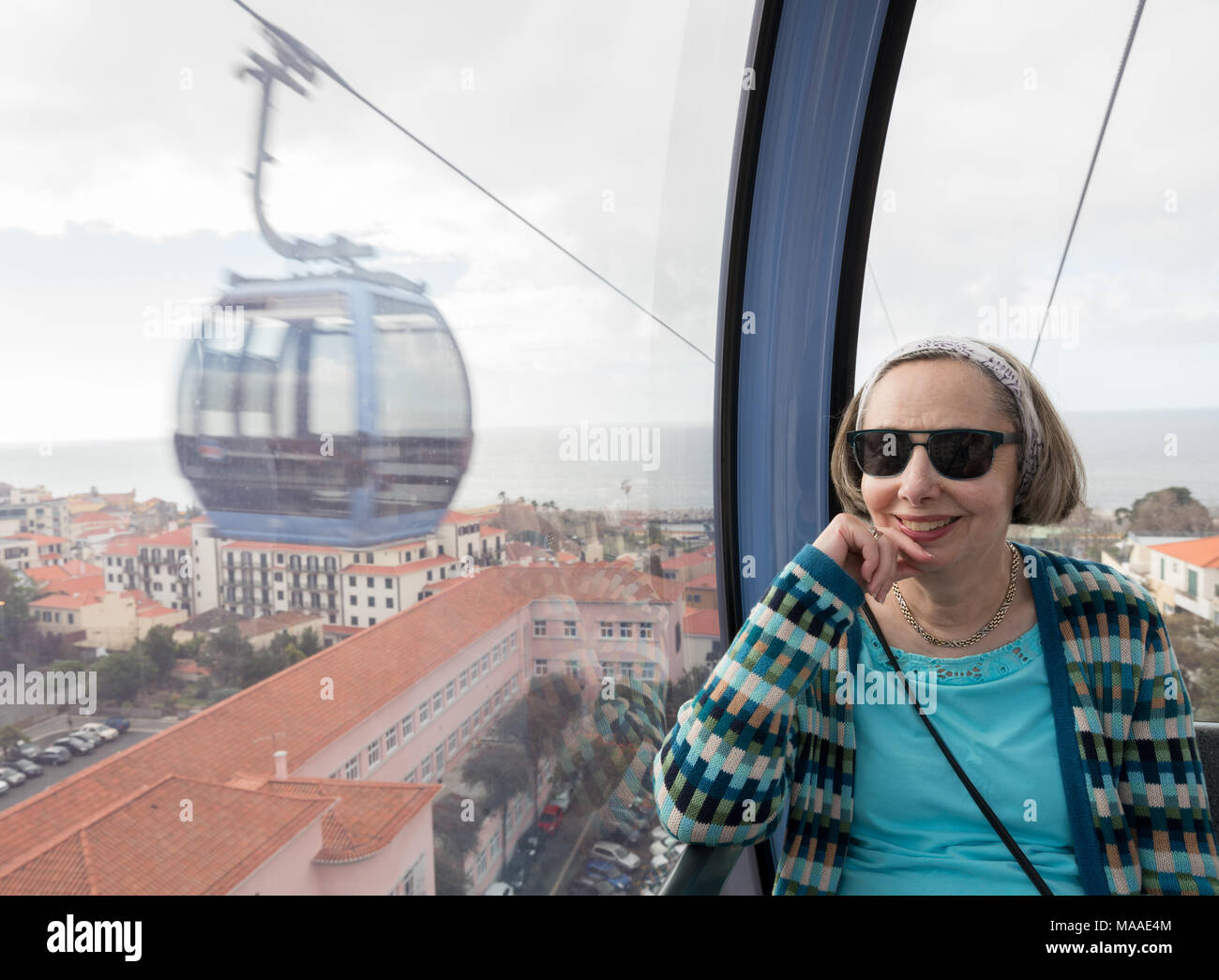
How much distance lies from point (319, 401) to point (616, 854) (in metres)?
1.51

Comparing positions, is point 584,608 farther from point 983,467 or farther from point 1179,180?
point 1179,180

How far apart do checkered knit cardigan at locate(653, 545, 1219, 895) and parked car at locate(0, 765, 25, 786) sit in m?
1.08

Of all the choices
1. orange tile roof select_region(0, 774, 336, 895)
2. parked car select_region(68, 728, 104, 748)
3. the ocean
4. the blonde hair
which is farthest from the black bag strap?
parked car select_region(68, 728, 104, 748)

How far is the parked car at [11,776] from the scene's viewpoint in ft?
3.81

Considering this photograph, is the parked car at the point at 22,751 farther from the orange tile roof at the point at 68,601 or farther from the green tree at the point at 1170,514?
the green tree at the point at 1170,514

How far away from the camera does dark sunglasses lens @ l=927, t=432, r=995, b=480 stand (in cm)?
117

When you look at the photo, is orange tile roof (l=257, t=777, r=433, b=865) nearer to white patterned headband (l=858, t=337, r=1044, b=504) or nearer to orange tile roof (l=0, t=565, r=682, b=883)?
orange tile roof (l=0, t=565, r=682, b=883)

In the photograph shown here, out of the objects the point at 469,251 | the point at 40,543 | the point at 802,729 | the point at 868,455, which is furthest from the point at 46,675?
the point at 868,455

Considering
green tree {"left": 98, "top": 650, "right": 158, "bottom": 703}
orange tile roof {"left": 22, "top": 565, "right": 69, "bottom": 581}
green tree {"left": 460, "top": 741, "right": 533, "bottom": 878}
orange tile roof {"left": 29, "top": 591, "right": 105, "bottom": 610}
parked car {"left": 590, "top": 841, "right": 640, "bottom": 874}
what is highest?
orange tile roof {"left": 22, "top": 565, "right": 69, "bottom": 581}

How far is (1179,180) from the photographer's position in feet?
5.89

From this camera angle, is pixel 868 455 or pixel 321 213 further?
pixel 321 213

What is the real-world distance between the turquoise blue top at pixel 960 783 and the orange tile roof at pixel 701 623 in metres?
1.10

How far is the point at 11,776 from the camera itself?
1.17 metres

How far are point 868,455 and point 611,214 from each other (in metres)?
1.03
